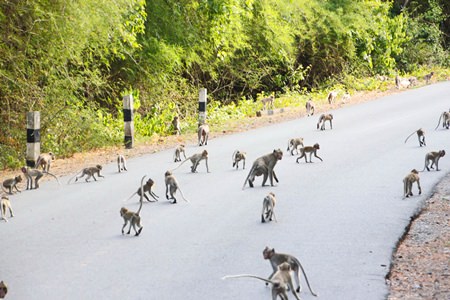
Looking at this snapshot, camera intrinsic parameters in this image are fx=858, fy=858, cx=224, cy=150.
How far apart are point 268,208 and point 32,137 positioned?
7.30 meters

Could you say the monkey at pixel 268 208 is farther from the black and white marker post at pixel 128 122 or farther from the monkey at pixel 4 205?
the black and white marker post at pixel 128 122

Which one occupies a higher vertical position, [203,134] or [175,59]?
[175,59]

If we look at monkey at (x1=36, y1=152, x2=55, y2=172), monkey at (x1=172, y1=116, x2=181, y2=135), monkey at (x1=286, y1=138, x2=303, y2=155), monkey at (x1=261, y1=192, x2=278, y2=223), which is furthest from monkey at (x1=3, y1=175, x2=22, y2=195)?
monkey at (x1=172, y1=116, x2=181, y2=135)

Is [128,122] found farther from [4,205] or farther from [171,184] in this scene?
[4,205]

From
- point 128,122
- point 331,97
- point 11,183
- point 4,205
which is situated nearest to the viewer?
point 4,205

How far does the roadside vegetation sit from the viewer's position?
18328 mm

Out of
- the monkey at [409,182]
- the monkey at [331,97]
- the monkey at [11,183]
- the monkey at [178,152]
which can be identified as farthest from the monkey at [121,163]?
the monkey at [331,97]

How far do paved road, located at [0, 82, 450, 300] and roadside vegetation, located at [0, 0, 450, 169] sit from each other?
10.3 ft

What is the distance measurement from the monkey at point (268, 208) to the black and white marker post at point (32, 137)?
7.08 metres

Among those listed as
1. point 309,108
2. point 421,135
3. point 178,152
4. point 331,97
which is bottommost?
point 178,152

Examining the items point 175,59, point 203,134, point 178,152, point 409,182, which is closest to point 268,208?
point 409,182

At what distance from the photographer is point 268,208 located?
1089 centimetres

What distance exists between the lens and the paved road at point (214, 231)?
8.21 meters

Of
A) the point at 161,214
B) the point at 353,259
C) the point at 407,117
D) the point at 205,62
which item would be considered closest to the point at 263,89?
the point at 205,62
